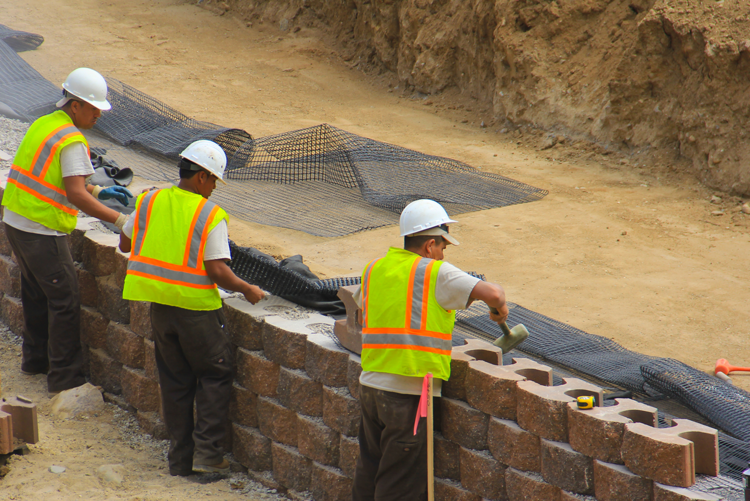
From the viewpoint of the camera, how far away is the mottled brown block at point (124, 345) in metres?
4.86

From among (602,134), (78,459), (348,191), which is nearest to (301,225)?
(348,191)

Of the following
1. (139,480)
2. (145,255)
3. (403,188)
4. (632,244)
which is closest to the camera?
(145,255)

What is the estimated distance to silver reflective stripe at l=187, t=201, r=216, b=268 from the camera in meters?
3.73

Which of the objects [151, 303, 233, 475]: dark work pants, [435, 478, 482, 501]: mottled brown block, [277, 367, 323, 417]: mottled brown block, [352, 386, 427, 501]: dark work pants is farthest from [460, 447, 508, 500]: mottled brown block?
[151, 303, 233, 475]: dark work pants

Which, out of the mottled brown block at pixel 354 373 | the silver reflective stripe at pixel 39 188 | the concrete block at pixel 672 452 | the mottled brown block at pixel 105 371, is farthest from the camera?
the mottled brown block at pixel 105 371

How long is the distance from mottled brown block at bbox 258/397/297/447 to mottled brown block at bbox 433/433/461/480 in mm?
991

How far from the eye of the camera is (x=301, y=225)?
7.74m

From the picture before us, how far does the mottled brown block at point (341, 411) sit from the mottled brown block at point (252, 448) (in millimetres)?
628

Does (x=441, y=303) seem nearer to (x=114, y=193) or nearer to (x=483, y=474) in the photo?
(x=483, y=474)

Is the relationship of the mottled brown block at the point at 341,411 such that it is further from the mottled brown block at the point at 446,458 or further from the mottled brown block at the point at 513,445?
the mottled brown block at the point at 513,445

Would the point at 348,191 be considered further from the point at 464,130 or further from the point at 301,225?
the point at 464,130

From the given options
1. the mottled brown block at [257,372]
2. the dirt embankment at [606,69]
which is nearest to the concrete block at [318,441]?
the mottled brown block at [257,372]

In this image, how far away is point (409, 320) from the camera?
10.3 ft

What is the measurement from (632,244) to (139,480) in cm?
561
